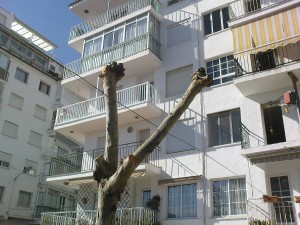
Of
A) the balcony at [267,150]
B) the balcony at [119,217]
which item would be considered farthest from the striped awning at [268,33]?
the balcony at [119,217]

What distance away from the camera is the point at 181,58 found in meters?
19.2

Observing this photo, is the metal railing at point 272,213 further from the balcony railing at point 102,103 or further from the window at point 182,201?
the balcony railing at point 102,103

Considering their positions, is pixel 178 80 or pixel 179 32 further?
pixel 179 32

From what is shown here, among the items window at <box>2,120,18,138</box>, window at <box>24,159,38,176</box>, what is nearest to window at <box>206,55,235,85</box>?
window at <box>2,120,18,138</box>

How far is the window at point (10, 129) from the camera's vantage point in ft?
103

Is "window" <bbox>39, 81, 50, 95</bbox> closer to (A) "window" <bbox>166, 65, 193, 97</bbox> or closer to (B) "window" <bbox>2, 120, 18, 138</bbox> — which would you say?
(B) "window" <bbox>2, 120, 18, 138</bbox>

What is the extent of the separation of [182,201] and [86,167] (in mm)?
6416

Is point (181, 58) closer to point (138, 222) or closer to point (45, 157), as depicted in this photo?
point (138, 222)

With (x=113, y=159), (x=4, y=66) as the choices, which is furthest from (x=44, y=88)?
(x=113, y=159)

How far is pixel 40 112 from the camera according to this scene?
35.7 metres

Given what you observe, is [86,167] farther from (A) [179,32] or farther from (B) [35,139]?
(B) [35,139]

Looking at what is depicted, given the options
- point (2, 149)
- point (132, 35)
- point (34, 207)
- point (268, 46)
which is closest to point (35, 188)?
point (34, 207)

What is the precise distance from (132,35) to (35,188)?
19.2m

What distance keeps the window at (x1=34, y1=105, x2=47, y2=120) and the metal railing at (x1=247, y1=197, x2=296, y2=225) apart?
26.5 meters
